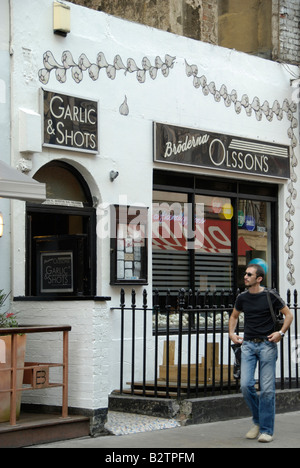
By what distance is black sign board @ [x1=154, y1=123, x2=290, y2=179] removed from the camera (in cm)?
1198

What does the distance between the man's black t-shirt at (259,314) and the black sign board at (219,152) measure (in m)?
3.28

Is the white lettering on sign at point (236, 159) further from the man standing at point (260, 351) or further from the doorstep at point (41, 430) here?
the doorstep at point (41, 430)

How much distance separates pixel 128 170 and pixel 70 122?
1.17 m

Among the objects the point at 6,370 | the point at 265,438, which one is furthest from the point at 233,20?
the point at 6,370

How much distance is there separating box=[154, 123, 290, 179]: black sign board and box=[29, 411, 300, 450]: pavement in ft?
12.6

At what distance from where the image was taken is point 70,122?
10742 mm

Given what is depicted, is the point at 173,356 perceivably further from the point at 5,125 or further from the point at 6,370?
the point at 5,125

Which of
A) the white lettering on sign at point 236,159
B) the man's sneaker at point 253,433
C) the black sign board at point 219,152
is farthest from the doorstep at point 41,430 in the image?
the white lettering on sign at point 236,159

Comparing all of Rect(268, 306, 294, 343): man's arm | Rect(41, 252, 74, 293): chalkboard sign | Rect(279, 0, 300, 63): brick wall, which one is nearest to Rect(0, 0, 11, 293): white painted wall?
Rect(41, 252, 74, 293): chalkboard sign

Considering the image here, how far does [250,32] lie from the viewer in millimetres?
15281

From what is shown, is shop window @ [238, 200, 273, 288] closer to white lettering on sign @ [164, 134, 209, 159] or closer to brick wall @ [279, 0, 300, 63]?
white lettering on sign @ [164, 134, 209, 159]

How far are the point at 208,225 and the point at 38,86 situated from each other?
12.0 ft
